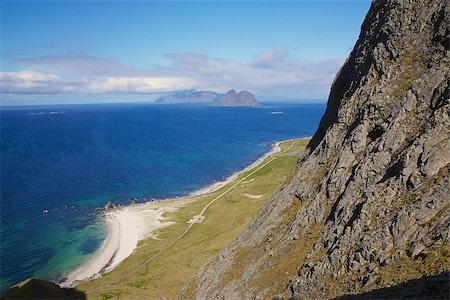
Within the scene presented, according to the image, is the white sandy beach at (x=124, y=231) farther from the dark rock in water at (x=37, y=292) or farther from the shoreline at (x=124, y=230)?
the dark rock in water at (x=37, y=292)

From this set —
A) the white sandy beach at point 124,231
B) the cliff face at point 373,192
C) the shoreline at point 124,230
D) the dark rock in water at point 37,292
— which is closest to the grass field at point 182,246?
the shoreline at point 124,230

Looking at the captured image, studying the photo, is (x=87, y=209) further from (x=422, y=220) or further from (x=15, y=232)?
(x=422, y=220)

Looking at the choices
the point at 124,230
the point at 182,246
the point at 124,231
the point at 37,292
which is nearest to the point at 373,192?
the point at 37,292

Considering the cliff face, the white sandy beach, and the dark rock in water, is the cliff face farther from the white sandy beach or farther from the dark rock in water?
the white sandy beach

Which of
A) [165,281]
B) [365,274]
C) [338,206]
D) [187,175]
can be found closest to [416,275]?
[365,274]

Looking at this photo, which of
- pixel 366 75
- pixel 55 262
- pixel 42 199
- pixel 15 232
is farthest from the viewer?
pixel 42 199

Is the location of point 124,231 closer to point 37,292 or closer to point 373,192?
point 37,292
